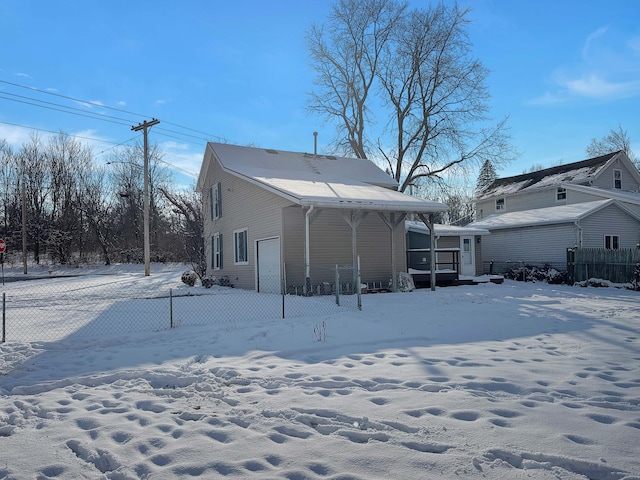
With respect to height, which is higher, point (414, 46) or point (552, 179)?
point (414, 46)

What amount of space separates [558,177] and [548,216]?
7519mm

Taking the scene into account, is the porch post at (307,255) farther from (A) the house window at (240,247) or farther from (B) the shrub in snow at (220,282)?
(B) the shrub in snow at (220,282)

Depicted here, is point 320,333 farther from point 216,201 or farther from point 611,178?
point 611,178

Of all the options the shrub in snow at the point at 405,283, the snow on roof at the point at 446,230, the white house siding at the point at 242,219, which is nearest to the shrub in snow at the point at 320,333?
the white house siding at the point at 242,219

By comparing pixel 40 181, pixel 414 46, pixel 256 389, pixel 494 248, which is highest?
pixel 414 46

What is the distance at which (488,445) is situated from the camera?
10.6ft

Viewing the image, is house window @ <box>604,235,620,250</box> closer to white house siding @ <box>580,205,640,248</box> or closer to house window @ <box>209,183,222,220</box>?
white house siding @ <box>580,205,640,248</box>

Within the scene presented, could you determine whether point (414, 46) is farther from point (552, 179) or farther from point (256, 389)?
point (256, 389)

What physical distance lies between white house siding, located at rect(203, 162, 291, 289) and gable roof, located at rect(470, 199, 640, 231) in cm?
1453

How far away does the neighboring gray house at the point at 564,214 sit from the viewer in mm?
22250

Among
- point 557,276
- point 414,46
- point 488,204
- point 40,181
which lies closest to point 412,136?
point 414,46

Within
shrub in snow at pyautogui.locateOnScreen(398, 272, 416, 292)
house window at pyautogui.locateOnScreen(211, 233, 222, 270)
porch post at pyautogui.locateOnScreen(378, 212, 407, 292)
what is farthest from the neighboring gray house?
house window at pyautogui.locateOnScreen(211, 233, 222, 270)

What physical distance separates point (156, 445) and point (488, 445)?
244cm

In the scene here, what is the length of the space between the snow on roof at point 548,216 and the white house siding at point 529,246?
46cm
